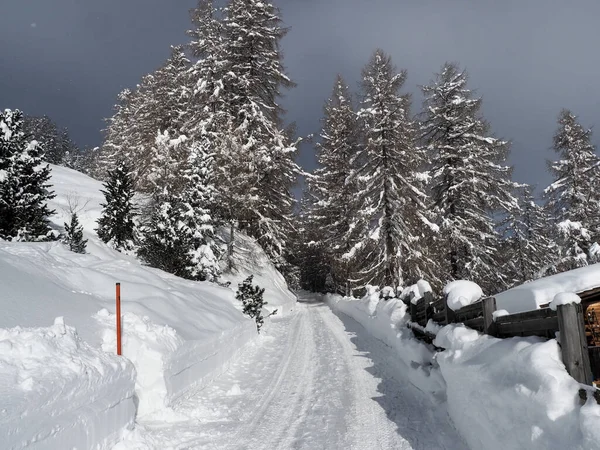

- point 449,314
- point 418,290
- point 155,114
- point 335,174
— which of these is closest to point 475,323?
point 449,314

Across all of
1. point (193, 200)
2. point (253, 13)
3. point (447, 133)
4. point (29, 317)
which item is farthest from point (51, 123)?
point (29, 317)

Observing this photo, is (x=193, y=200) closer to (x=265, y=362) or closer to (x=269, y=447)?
(x=265, y=362)

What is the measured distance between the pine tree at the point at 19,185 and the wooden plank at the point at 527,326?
12.5 metres

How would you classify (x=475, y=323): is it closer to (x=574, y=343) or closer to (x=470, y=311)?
(x=470, y=311)

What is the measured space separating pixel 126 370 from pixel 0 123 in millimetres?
11281

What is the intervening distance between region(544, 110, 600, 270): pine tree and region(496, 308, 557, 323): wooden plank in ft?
53.0

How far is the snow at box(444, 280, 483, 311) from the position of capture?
663 centimetres

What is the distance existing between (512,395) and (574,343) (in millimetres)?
691

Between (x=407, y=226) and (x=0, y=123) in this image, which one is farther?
(x=407, y=226)

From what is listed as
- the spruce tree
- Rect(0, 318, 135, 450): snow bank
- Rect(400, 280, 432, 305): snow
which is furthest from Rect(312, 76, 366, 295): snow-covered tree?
Rect(0, 318, 135, 450): snow bank

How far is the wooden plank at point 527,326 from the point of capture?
3.66 meters

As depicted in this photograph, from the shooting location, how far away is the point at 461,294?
6824 mm

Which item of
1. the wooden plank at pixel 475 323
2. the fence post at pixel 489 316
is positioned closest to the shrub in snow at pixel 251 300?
the wooden plank at pixel 475 323

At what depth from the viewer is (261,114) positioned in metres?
27.3
